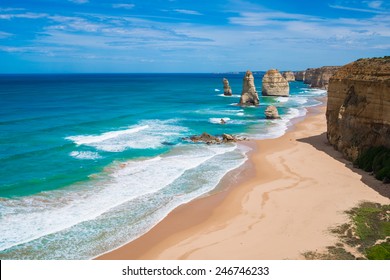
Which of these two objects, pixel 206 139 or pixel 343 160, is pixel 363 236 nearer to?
pixel 343 160

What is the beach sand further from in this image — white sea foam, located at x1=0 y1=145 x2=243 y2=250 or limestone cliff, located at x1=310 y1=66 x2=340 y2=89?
limestone cliff, located at x1=310 y1=66 x2=340 y2=89

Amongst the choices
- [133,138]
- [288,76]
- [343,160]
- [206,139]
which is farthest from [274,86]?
[288,76]

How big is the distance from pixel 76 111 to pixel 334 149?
4107 centimetres

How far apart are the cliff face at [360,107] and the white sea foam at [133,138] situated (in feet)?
53.3

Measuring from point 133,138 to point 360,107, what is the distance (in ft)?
72.2

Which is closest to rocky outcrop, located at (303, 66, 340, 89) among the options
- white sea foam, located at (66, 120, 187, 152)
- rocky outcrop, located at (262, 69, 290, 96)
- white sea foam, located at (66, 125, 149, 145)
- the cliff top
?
rocky outcrop, located at (262, 69, 290, 96)

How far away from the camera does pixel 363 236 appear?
1677cm

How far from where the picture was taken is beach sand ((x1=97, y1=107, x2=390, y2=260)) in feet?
53.9

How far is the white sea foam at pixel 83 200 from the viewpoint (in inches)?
745

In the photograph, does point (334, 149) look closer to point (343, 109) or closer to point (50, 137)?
point (343, 109)

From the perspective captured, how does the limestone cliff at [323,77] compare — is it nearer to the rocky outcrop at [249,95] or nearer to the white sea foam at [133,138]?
the rocky outcrop at [249,95]

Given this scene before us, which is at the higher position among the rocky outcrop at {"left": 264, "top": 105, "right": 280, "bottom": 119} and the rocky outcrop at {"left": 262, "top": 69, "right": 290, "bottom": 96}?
the rocky outcrop at {"left": 262, "top": 69, "right": 290, "bottom": 96}

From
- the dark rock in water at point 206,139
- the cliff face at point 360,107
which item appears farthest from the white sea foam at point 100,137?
the cliff face at point 360,107

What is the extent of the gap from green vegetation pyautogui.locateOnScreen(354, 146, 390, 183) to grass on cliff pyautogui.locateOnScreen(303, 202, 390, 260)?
424 centimetres
